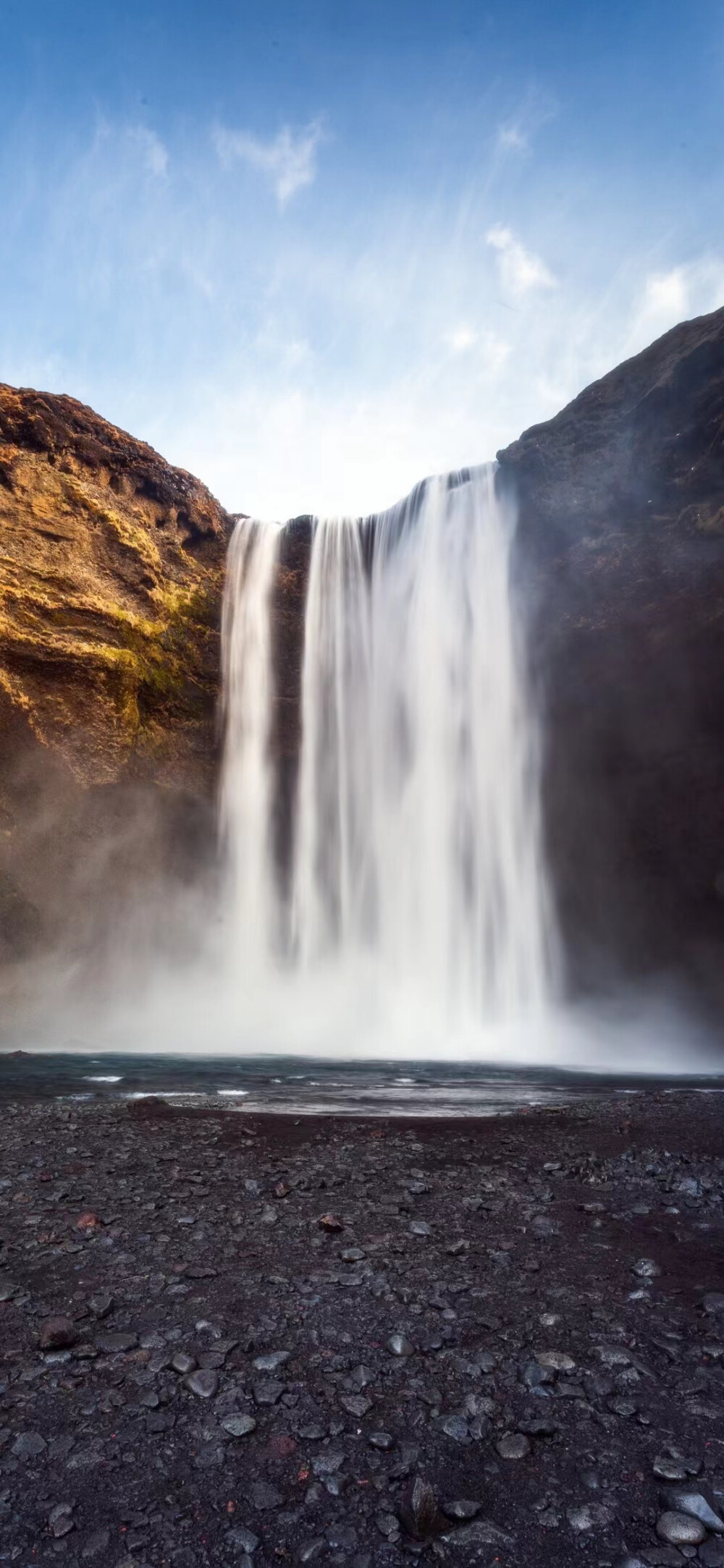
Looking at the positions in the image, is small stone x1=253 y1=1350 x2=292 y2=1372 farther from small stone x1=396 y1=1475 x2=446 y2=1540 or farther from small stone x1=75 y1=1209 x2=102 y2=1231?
small stone x1=75 y1=1209 x2=102 y2=1231

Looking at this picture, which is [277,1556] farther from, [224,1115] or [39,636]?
[39,636]

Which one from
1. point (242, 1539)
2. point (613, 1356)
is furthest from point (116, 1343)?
point (613, 1356)

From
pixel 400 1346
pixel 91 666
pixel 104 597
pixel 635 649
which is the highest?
pixel 104 597

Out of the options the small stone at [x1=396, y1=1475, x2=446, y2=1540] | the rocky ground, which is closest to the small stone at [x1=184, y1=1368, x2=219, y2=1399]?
the rocky ground

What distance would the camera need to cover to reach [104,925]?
27.0m

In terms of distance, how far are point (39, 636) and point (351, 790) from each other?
1253cm

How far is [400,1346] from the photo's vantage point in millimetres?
3531

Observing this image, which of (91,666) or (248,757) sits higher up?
(91,666)

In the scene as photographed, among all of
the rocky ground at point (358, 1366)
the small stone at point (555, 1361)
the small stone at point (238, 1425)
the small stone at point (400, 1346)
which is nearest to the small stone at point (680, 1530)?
the rocky ground at point (358, 1366)

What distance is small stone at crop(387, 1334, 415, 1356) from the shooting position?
11.4ft

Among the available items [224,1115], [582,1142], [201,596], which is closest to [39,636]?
[201,596]

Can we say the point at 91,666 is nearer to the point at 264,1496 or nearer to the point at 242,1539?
the point at 264,1496

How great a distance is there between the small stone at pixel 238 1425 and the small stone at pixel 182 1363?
41cm

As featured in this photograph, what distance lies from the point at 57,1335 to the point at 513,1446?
2.19 meters
